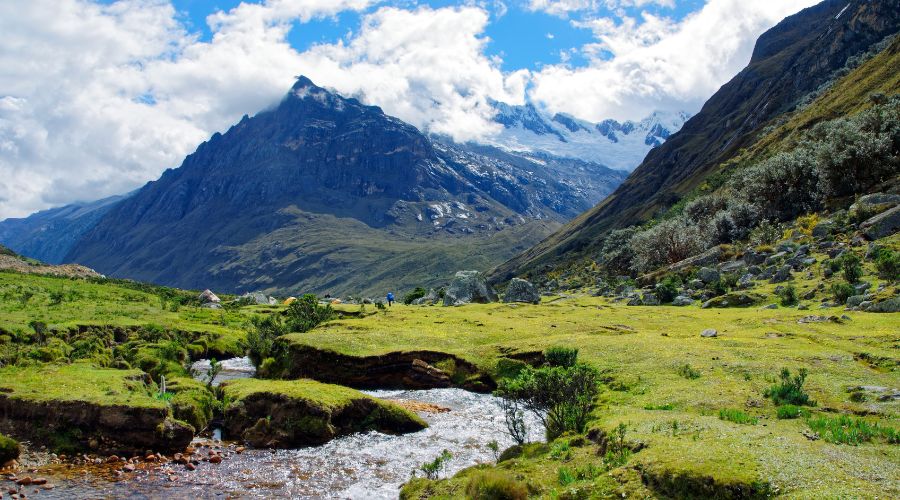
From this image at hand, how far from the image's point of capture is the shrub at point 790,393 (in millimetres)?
26250

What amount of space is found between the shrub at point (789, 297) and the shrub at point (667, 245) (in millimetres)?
50130

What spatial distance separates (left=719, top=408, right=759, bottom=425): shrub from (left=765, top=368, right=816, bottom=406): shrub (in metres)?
2.69

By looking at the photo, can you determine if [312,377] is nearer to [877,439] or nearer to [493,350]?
[493,350]

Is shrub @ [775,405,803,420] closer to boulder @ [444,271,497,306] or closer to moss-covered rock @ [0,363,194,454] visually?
moss-covered rock @ [0,363,194,454]

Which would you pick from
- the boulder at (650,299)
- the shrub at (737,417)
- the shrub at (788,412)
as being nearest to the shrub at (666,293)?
the boulder at (650,299)

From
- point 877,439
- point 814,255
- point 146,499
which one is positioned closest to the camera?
point 877,439

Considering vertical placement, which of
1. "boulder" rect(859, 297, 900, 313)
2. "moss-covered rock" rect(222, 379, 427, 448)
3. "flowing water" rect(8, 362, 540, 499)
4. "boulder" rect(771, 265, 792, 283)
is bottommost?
"flowing water" rect(8, 362, 540, 499)

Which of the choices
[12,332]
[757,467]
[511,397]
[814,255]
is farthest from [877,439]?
[12,332]

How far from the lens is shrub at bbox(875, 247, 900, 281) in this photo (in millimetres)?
51812

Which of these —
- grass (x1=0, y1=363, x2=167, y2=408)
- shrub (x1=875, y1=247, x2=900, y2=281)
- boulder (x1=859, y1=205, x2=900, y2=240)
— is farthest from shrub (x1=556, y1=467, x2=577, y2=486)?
boulder (x1=859, y1=205, x2=900, y2=240)

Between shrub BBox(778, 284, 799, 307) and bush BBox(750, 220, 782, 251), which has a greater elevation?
bush BBox(750, 220, 782, 251)

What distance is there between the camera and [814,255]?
7000 centimetres

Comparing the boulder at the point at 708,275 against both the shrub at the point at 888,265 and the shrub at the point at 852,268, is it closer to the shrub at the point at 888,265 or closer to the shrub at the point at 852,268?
the shrub at the point at 852,268

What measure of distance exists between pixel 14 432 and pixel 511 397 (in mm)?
28541
